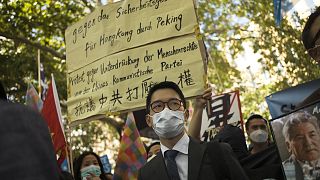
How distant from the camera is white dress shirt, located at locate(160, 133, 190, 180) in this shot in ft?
8.48

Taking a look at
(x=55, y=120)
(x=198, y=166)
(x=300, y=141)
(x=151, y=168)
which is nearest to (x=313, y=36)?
(x=300, y=141)

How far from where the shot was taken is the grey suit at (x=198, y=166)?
2426 mm

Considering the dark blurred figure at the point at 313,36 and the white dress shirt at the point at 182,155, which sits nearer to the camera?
the dark blurred figure at the point at 313,36

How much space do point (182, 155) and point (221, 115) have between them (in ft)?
10.2

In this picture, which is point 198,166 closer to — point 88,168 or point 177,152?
point 177,152

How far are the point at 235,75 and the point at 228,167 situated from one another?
1184 centimetres

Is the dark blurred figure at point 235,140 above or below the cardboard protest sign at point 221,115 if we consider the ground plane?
below

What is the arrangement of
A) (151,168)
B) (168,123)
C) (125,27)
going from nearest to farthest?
1. (151,168)
2. (168,123)
3. (125,27)

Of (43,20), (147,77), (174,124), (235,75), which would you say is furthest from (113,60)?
(235,75)

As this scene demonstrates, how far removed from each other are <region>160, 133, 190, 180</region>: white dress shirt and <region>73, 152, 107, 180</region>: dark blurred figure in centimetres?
189

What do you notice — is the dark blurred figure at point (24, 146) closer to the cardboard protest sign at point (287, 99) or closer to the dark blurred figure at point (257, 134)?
the cardboard protest sign at point (287, 99)

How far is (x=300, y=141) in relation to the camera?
2035mm

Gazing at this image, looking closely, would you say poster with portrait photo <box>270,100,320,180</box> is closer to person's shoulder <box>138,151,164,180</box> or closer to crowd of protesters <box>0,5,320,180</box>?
crowd of protesters <box>0,5,320,180</box>

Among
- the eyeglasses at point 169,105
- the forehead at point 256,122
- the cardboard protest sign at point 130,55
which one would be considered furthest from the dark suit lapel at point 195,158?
the forehead at point 256,122
